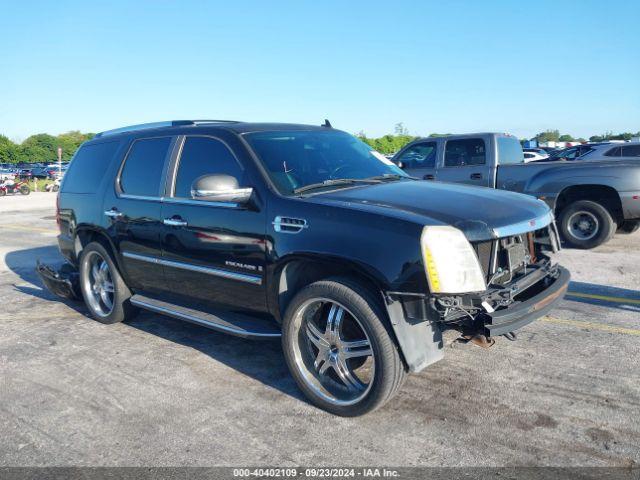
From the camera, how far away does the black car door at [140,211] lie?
183 inches

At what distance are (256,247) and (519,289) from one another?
1.74 metres

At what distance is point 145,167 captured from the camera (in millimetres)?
4883

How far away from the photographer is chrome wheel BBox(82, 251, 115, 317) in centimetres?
546

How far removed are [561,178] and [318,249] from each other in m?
6.36

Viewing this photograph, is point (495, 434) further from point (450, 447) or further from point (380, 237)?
point (380, 237)

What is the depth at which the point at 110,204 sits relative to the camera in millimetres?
5125

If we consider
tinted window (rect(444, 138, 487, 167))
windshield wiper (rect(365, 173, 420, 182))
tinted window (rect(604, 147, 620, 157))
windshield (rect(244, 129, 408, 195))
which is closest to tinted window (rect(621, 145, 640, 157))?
tinted window (rect(604, 147, 620, 157))

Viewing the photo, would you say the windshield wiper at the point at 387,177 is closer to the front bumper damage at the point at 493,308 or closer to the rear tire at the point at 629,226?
the front bumper damage at the point at 493,308

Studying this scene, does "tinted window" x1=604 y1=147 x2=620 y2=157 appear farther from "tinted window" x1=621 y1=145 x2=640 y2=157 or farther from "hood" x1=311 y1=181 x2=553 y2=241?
"hood" x1=311 y1=181 x2=553 y2=241

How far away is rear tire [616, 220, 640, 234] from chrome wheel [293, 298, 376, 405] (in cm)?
697

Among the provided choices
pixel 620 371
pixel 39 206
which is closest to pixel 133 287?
pixel 620 371

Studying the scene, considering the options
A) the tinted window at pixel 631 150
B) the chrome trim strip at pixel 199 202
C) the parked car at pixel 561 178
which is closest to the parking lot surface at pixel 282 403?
the chrome trim strip at pixel 199 202

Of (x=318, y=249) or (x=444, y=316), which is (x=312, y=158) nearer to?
(x=318, y=249)

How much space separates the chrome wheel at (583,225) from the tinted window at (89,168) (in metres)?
6.87
